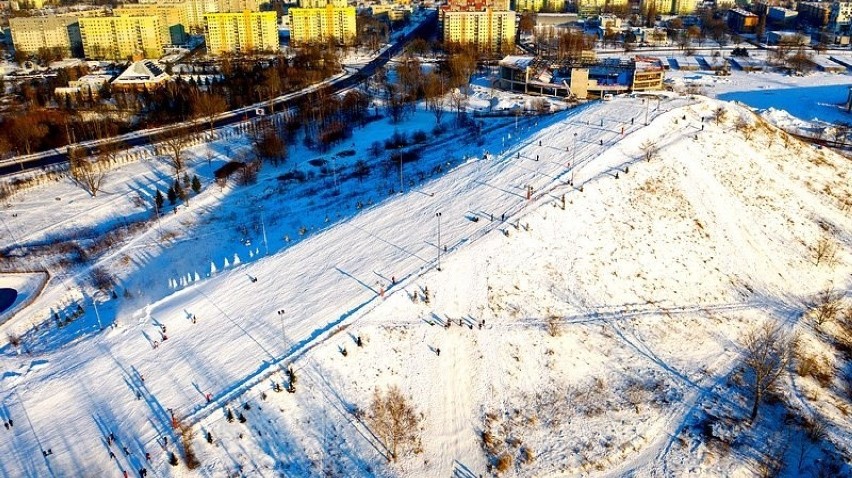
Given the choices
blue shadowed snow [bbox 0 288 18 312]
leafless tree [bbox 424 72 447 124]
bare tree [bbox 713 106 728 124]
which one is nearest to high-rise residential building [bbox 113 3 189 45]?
leafless tree [bbox 424 72 447 124]

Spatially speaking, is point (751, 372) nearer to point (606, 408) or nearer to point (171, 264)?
point (606, 408)

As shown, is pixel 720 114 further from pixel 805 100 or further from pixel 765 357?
pixel 805 100

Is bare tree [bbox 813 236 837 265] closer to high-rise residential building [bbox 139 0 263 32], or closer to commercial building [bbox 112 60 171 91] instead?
commercial building [bbox 112 60 171 91]

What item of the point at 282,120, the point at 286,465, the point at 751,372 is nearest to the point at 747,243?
the point at 751,372

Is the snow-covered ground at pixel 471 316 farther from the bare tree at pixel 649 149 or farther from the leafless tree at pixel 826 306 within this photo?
the leafless tree at pixel 826 306

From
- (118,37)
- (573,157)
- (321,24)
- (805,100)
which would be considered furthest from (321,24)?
(573,157)
